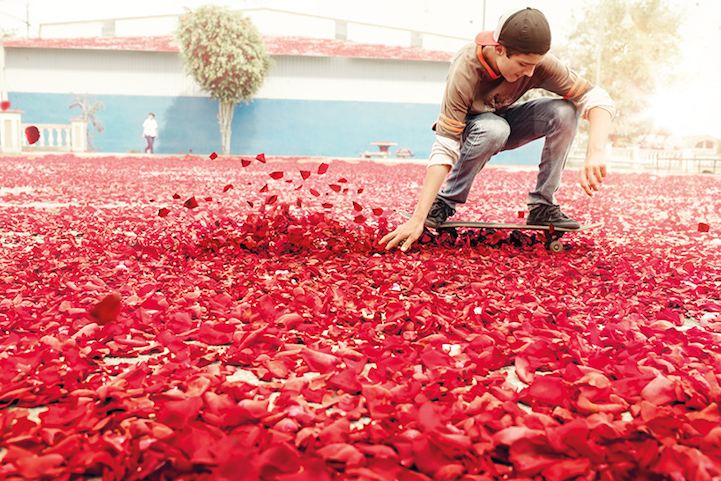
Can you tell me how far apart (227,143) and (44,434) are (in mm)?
26729

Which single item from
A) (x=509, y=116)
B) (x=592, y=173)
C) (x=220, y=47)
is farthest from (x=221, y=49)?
(x=592, y=173)

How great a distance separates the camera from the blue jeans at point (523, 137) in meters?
3.66

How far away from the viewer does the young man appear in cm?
308

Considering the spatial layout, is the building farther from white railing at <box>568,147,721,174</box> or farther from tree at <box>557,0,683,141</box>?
tree at <box>557,0,683,141</box>

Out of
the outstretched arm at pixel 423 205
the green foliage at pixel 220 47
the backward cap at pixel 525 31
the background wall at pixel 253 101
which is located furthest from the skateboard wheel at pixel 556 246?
the background wall at pixel 253 101

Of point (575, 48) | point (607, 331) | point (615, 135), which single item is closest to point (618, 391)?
point (607, 331)

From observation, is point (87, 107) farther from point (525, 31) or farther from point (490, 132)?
point (525, 31)

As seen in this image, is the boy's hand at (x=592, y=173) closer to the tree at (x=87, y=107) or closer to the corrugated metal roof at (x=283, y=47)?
the corrugated metal roof at (x=283, y=47)

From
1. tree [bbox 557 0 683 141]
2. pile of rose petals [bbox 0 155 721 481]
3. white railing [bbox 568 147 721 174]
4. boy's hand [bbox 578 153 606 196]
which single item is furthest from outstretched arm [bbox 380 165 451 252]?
tree [bbox 557 0 683 141]

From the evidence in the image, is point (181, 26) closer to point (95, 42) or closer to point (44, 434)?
point (95, 42)

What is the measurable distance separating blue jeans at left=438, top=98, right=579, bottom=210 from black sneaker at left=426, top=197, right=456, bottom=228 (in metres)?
0.04

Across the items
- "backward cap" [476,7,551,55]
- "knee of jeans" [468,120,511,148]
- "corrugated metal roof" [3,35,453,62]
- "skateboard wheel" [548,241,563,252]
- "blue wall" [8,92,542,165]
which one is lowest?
"skateboard wheel" [548,241,563,252]

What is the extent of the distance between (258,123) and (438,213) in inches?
1051

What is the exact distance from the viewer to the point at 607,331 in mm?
2105
